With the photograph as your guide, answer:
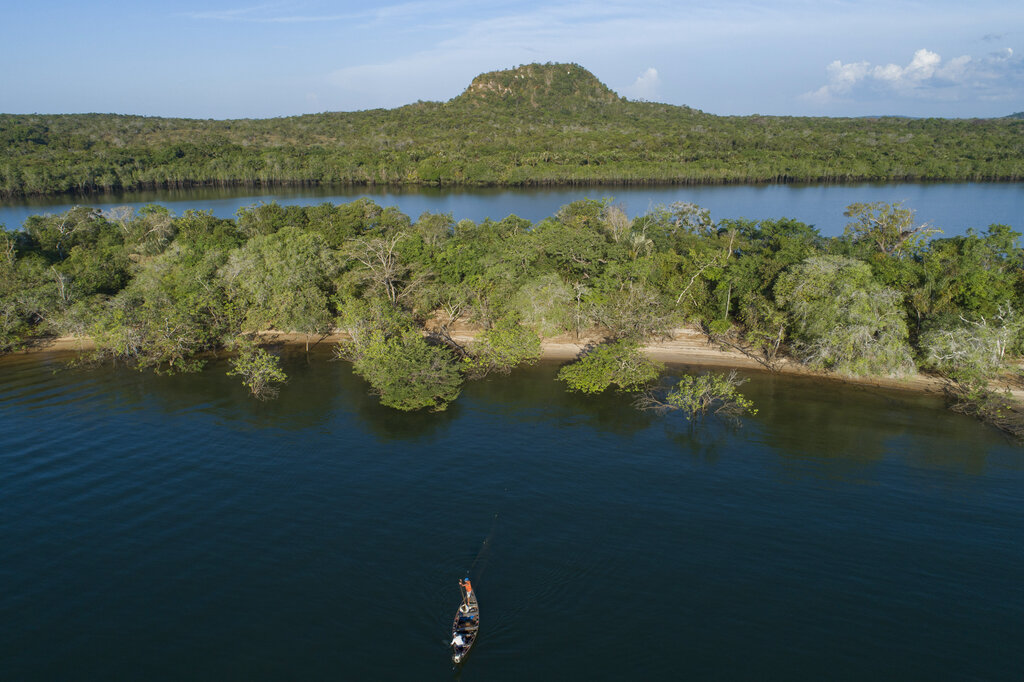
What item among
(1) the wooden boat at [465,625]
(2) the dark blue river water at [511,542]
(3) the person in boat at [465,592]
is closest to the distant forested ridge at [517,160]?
(2) the dark blue river water at [511,542]

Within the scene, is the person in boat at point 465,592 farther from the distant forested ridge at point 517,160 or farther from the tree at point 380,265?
the distant forested ridge at point 517,160

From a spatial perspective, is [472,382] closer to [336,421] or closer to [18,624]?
[336,421]

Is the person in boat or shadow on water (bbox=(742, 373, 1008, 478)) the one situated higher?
shadow on water (bbox=(742, 373, 1008, 478))

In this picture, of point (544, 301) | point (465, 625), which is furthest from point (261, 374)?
point (465, 625)

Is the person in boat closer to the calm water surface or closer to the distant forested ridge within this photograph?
the calm water surface

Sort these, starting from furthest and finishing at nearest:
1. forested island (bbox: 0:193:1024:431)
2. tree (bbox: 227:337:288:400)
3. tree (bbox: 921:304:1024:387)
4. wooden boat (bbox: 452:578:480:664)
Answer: tree (bbox: 227:337:288:400), forested island (bbox: 0:193:1024:431), tree (bbox: 921:304:1024:387), wooden boat (bbox: 452:578:480:664)

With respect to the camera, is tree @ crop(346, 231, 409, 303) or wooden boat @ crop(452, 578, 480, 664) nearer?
wooden boat @ crop(452, 578, 480, 664)

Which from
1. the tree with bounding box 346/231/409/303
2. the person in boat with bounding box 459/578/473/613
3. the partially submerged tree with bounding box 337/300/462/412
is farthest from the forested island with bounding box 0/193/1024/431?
the person in boat with bounding box 459/578/473/613

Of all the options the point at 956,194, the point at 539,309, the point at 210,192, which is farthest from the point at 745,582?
the point at 210,192
